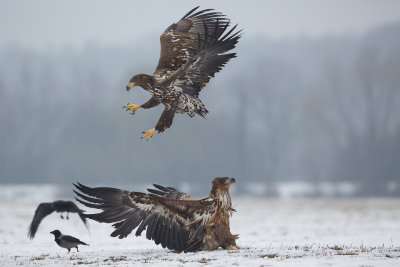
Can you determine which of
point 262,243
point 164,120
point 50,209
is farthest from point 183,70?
point 262,243

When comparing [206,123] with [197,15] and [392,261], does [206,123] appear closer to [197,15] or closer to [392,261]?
[197,15]

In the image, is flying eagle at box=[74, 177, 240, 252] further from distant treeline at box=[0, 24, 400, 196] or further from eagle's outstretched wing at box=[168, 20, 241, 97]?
distant treeline at box=[0, 24, 400, 196]

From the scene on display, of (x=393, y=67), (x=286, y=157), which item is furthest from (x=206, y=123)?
(x=393, y=67)

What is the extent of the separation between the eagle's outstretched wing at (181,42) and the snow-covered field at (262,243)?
119 inches

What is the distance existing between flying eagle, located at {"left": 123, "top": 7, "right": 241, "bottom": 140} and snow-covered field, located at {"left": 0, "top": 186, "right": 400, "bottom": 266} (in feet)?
7.28

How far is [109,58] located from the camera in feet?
367

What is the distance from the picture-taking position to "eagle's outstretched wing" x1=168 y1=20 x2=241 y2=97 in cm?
1185

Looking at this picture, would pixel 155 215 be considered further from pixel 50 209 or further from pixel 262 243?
pixel 262 243

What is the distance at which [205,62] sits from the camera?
1204 centimetres

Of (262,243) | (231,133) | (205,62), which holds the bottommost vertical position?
(262,243)

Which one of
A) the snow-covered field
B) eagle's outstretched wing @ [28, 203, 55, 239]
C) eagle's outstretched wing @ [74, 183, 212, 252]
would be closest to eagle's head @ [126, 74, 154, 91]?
eagle's outstretched wing @ [74, 183, 212, 252]

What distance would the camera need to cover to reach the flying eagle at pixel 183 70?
1189cm

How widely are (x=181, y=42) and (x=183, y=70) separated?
1.28 meters

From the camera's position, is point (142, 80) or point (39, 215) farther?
point (39, 215)
